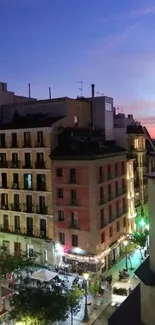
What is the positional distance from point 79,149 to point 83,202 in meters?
6.47

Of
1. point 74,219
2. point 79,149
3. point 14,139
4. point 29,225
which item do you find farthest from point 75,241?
point 14,139

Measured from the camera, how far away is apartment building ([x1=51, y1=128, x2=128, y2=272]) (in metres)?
41.8

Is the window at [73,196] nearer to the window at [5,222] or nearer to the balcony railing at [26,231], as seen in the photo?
the balcony railing at [26,231]

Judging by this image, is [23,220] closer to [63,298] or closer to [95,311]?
[95,311]

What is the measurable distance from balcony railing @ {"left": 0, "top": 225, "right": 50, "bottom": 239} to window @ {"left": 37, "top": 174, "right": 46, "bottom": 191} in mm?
5416

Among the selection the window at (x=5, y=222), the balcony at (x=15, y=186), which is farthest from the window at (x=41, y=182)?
the window at (x=5, y=222)

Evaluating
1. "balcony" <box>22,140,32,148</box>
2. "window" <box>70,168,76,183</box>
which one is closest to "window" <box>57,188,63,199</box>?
"window" <box>70,168,76,183</box>

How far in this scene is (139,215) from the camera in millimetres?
57219

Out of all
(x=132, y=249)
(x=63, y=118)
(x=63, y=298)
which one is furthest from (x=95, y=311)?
(x=63, y=118)

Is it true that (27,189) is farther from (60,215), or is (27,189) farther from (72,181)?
(72,181)

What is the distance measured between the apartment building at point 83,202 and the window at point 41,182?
62.4 inches

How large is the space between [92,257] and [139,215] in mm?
18163

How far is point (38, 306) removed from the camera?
24.4 m

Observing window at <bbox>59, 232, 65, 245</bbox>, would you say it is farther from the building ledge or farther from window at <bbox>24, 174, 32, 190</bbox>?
the building ledge
